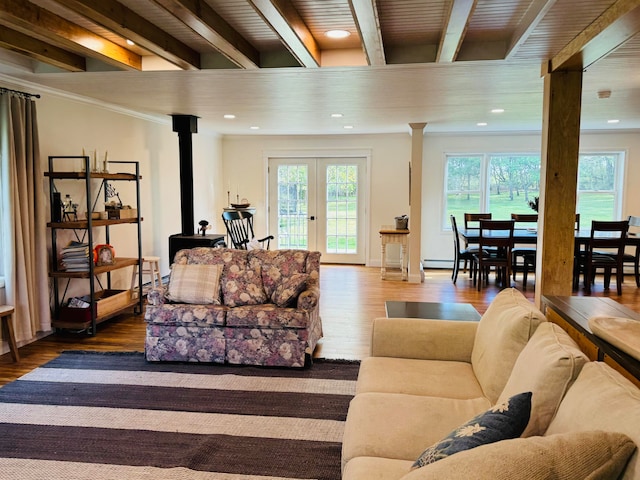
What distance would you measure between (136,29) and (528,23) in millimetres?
2273

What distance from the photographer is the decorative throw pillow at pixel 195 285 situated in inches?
150

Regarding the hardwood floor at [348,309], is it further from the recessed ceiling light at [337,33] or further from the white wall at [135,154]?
the recessed ceiling light at [337,33]

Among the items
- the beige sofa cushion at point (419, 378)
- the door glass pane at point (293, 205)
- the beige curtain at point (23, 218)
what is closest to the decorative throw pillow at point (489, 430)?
the beige sofa cushion at point (419, 378)

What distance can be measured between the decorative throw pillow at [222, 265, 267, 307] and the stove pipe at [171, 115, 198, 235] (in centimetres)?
226

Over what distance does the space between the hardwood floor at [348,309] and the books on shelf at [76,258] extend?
0.63 meters

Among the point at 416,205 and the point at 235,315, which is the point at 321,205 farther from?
the point at 235,315

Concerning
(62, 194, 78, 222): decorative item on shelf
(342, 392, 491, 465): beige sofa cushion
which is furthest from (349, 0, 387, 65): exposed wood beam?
(62, 194, 78, 222): decorative item on shelf

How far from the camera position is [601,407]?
1.25 metres

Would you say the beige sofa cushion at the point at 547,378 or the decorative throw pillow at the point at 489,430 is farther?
the beige sofa cushion at the point at 547,378

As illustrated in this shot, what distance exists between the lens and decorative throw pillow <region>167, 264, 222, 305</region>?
3.82 meters

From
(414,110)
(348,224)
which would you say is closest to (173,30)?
(414,110)

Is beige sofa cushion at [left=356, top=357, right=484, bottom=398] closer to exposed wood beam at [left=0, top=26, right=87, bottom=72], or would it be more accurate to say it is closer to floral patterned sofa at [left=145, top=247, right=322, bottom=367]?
floral patterned sofa at [left=145, top=247, right=322, bottom=367]

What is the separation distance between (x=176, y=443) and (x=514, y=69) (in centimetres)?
344

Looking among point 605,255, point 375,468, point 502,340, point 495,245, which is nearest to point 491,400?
point 502,340
